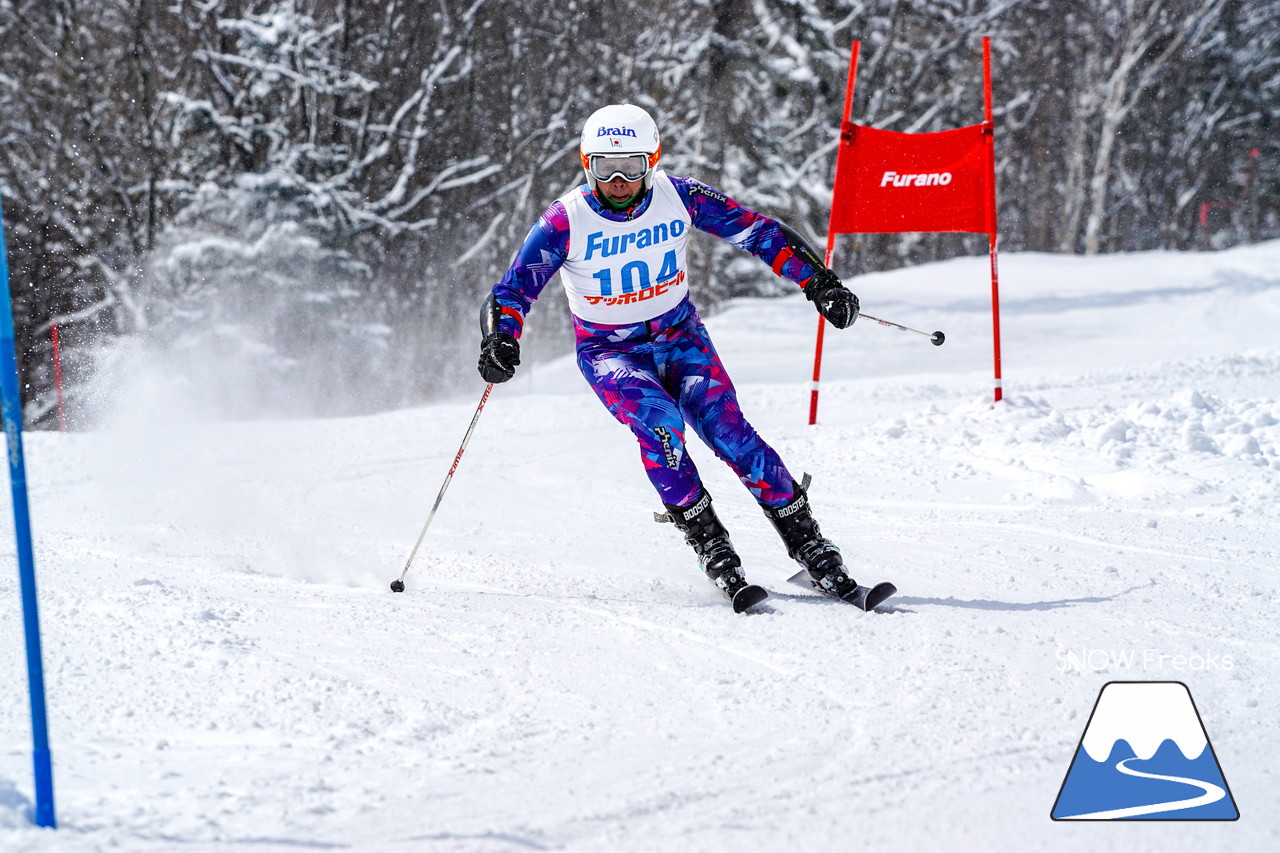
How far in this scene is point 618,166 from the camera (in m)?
4.30

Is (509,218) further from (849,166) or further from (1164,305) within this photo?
(849,166)

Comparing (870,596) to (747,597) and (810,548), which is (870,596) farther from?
(747,597)

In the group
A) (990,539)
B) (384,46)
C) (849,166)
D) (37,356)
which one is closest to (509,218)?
(384,46)

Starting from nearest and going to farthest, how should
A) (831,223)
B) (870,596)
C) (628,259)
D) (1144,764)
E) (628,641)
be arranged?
(1144,764) → (628,641) → (870,596) → (628,259) → (831,223)

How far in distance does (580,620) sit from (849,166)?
5.03m

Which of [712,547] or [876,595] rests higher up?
[712,547]

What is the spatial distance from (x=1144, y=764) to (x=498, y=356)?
8.60ft

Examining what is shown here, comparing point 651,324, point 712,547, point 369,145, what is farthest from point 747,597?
point 369,145

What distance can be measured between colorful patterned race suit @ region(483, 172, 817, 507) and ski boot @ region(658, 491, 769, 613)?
0.06m

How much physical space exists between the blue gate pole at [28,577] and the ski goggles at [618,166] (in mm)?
2444

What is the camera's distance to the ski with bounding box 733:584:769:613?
404cm

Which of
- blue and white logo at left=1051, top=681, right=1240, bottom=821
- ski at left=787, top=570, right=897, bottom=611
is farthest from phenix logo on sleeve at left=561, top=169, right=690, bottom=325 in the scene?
blue and white logo at left=1051, top=681, right=1240, bottom=821

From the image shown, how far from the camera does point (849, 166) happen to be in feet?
26.0

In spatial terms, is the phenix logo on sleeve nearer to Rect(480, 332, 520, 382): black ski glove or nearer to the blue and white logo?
Rect(480, 332, 520, 382): black ski glove
